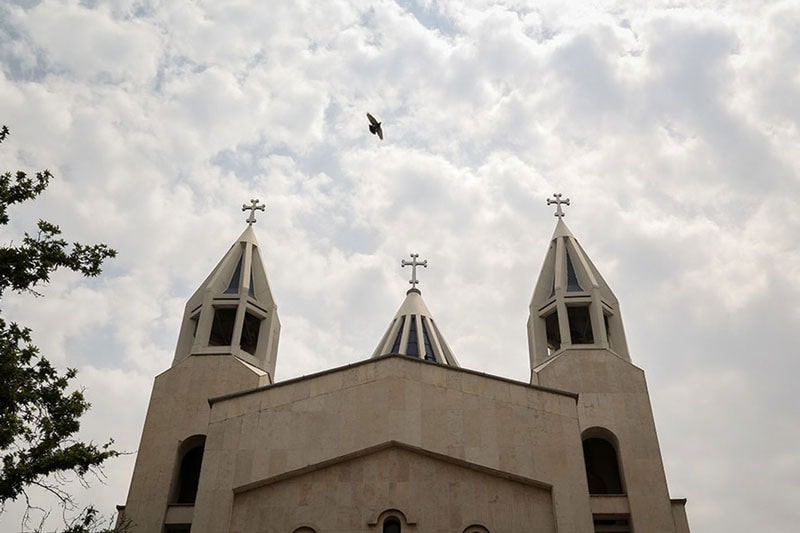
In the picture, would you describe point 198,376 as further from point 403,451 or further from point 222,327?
point 403,451

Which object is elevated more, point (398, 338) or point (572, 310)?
point (398, 338)

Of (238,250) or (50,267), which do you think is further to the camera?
(238,250)

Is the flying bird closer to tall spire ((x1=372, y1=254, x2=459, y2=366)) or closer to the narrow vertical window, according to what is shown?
the narrow vertical window

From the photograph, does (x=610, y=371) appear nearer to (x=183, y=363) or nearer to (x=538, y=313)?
(x=538, y=313)

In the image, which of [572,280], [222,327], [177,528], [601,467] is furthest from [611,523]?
[222,327]

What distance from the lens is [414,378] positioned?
19078 mm

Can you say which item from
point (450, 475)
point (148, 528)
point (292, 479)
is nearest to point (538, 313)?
point (450, 475)

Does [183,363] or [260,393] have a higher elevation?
[183,363]

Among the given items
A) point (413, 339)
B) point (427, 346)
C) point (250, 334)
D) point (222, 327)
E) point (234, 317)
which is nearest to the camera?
point (234, 317)

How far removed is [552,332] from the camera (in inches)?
1045

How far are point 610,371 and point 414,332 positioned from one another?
39.6 feet

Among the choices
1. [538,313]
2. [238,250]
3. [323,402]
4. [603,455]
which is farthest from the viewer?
[238,250]

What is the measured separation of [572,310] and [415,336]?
9.00m

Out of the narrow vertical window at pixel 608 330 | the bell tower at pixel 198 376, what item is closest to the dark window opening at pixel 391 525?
the bell tower at pixel 198 376
